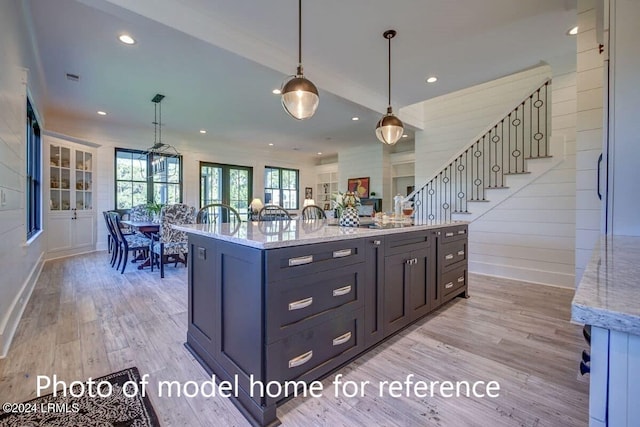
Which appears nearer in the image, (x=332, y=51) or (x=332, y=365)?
(x=332, y=365)

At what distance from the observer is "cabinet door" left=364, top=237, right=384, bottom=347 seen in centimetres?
202

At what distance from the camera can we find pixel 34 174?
166 inches

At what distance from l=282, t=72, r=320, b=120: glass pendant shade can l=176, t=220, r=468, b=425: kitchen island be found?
1154 millimetres

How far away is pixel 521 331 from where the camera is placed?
2496 mm

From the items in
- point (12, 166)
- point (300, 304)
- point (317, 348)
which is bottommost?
point (317, 348)

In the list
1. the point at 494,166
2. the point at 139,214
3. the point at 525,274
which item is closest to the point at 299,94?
the point at 525,274

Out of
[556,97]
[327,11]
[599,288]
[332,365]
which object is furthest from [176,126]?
[599,288]

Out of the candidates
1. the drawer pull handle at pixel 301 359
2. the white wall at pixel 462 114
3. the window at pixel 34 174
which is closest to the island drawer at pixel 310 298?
the drawer pull handle at pixel 301 359

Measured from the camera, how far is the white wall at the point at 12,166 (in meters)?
2.22

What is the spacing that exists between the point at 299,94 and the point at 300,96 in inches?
0.7

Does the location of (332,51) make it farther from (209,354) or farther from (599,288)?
(599,288)

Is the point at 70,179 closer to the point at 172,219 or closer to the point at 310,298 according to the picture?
the point at 172,219

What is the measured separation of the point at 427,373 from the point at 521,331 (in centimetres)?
118

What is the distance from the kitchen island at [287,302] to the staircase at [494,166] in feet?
8.40
